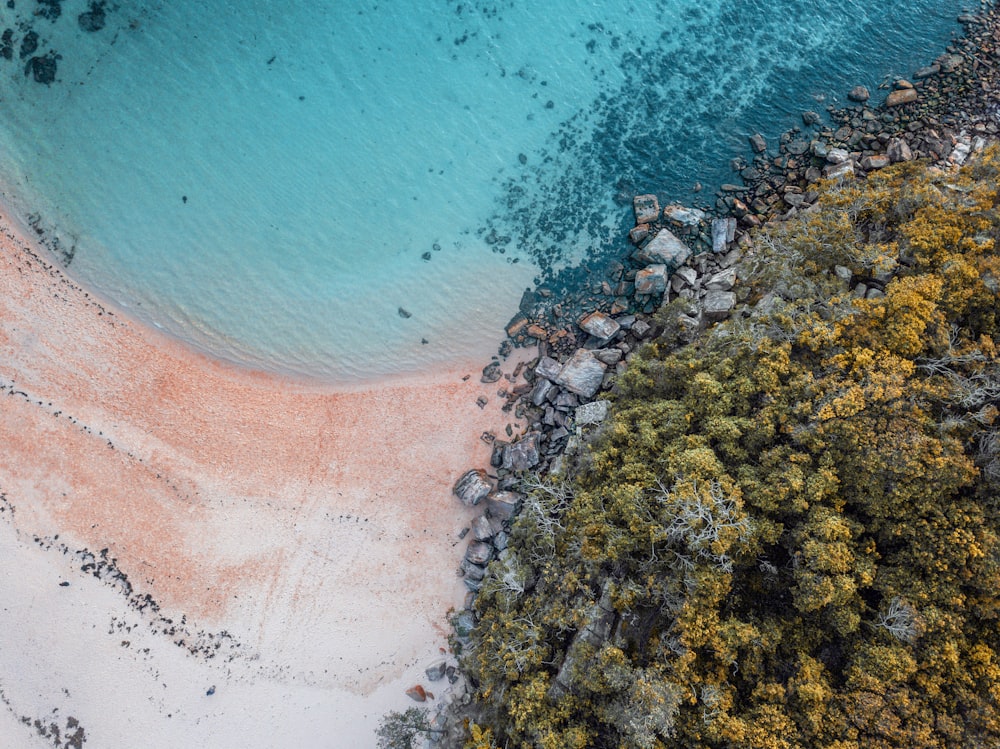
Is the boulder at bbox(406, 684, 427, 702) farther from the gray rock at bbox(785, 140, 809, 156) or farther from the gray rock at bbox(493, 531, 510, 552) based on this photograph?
the gray rock at bbox(785, 140, 809, 156)

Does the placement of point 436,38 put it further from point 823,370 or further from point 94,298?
point 823,370

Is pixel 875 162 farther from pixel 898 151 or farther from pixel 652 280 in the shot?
pixel 652 280

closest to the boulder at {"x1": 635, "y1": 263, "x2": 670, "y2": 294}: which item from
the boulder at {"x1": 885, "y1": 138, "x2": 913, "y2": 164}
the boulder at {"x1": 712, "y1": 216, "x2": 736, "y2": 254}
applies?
the boulder at {"x1": 712, "y1": 216, "x2": 736, "y2": 254}

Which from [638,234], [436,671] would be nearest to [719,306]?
[638,234]

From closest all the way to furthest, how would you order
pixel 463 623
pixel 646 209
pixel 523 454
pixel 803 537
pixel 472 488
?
pixel 803 537
pixel 463 623
pixel 472 488
pixel 523 454
pixel 646 209

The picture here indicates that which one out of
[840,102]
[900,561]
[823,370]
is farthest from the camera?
[840,102]

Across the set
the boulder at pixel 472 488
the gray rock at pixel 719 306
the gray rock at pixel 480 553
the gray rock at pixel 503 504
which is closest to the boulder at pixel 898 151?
the gray rock at pixel 719 306

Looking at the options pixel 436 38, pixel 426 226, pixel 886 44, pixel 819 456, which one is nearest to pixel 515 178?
pixel 426 226
